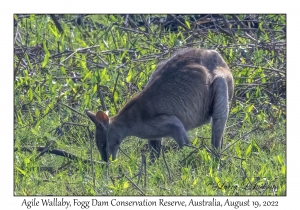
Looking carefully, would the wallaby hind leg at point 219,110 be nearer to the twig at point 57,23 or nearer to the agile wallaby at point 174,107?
the agile wallaby at point 174,107

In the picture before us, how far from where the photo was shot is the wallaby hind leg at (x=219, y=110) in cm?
860

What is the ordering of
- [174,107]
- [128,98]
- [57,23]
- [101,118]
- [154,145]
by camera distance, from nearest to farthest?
[101,118]
[174,107]
[154,145]
[128,98]
[57,23]

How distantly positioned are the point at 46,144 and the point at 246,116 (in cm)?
259

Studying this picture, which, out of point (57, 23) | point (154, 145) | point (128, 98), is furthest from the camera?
point (57, 23)

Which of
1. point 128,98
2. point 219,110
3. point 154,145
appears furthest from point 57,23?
point 219,110

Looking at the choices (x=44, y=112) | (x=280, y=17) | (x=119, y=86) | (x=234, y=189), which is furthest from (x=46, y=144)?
(x=280, y=17)

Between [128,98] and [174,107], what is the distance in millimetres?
1409

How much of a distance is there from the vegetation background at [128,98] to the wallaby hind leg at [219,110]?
0.21m

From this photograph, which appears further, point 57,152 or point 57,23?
point 57,23

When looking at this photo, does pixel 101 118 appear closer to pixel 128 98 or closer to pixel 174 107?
pixel 174 107

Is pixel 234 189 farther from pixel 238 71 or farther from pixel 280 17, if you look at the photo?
pixel 280 17

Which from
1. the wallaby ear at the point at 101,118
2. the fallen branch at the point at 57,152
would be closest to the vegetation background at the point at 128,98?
the fallen branch at the point at 57,152

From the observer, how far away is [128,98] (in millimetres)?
9867

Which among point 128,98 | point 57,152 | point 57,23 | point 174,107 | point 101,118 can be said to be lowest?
point 57,152
